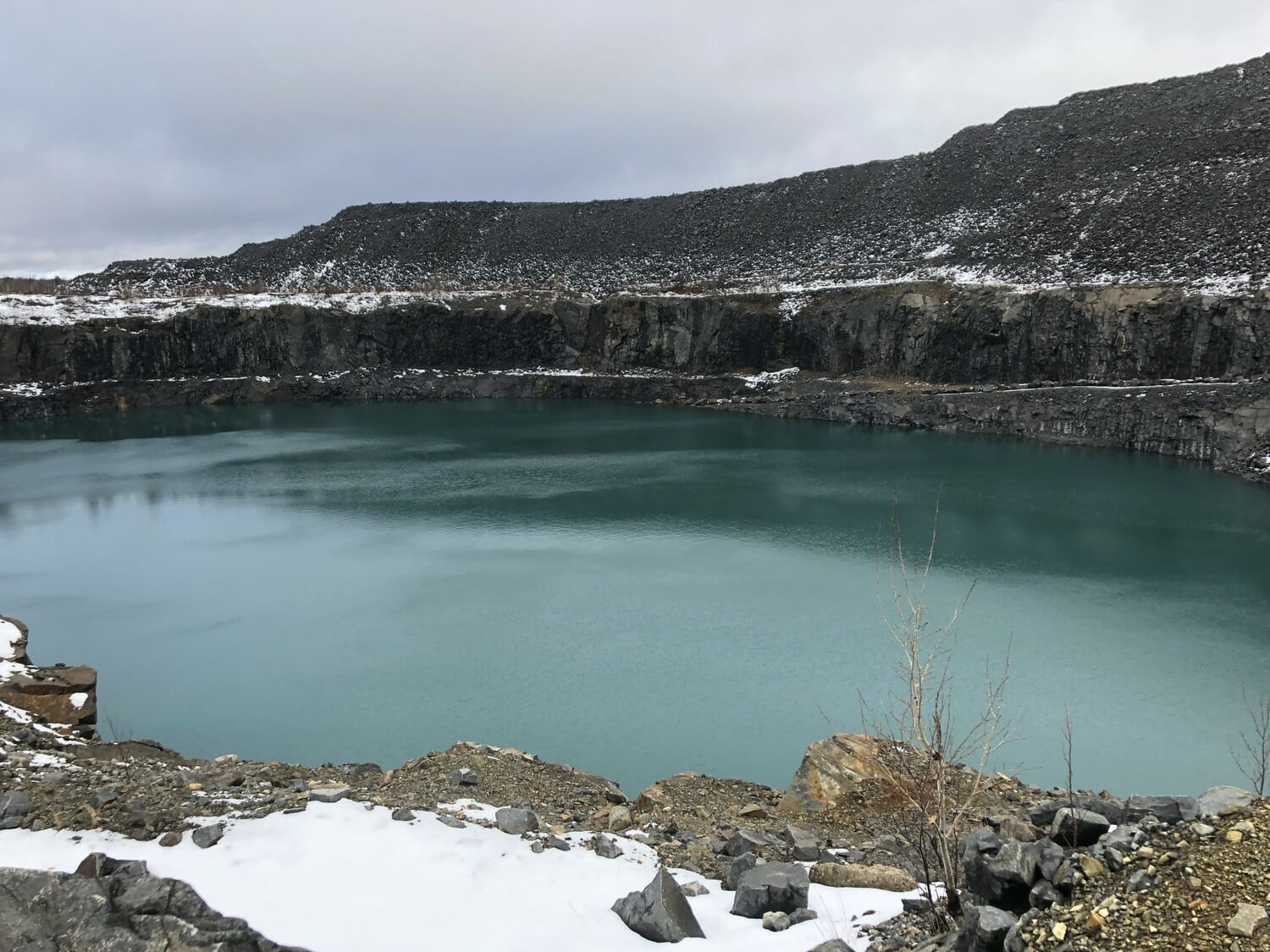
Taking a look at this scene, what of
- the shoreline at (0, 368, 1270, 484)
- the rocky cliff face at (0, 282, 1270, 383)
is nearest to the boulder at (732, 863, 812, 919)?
the shoreline at (0, 368, 1270, 484)

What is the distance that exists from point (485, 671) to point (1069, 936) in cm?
1199

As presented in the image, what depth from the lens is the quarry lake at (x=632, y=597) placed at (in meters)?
12.7

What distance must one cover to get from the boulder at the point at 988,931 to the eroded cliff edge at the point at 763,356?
31.9 metres

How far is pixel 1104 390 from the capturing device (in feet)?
120

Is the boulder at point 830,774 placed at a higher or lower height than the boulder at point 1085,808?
lower

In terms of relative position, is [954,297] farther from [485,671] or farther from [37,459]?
[37,459]

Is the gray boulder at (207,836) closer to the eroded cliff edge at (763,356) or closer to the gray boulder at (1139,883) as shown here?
the gray boulder at (1139,883)

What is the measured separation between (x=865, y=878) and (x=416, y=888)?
3.00m

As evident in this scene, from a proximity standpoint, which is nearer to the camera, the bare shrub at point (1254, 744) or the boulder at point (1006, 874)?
the boulder at point (1006, 874)

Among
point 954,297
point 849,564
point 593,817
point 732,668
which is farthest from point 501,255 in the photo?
point 593,817

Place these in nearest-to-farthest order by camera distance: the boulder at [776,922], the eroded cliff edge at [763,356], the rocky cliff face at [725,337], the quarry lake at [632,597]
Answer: the boulder at [776,922]
the quarry lake at [632,597]
the eroded cliff edge at [763,356]
the rocky cliff face at [725,337]

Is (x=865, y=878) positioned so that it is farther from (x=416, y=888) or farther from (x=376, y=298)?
(x=376, y=298)

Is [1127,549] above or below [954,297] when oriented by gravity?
below

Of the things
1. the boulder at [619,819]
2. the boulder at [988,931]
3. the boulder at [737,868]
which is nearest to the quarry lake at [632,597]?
the boulder at [619,819]
